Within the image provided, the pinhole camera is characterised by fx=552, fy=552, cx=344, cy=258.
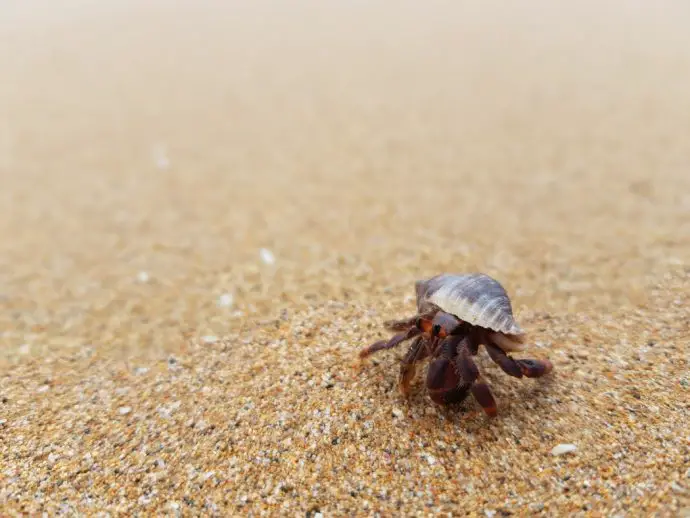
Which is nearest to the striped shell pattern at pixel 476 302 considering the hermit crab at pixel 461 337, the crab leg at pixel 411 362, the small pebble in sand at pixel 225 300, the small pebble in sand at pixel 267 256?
the hermit crab at pixel 461 337

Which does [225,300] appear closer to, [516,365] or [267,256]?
[267,256]

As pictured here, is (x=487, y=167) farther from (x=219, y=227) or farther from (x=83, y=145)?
(x=83, y=145)

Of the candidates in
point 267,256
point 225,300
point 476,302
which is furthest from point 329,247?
point 476,302

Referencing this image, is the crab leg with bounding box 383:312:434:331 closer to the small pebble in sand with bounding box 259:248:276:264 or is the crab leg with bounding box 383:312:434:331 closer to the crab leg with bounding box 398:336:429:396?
Result: the crab leg with bounding box 398:336:429:396

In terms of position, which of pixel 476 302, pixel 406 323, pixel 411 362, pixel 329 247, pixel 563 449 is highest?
pixel 476 302

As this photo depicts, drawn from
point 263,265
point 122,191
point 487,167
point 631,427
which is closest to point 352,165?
point 487,167

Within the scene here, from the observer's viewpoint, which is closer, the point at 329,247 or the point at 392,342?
the point at 392,342
